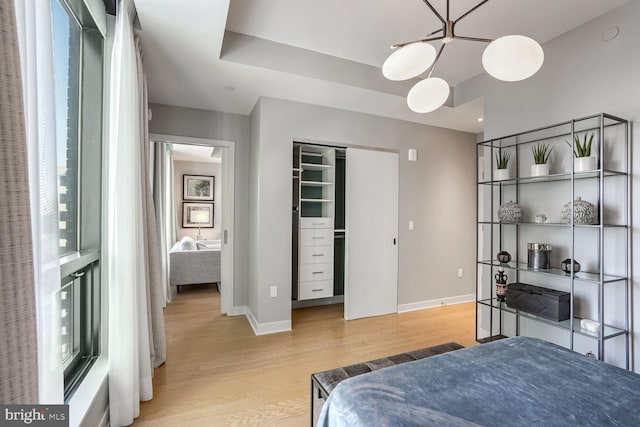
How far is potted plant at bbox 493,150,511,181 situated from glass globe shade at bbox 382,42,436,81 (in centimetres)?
171

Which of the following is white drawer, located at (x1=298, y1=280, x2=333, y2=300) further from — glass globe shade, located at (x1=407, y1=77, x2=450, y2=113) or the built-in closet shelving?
glass globe shade, located at (x1=407, y1=77, x2=450, y2=113)

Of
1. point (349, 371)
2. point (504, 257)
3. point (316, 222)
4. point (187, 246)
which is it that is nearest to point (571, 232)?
point (504, 257)

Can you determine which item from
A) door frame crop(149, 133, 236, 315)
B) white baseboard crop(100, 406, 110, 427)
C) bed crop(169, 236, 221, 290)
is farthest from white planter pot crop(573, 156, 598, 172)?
bed crop(169, 236, 221, 290)

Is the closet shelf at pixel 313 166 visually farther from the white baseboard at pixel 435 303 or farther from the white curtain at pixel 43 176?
the white curtain at pixel 43 176

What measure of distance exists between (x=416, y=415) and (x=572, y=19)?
3035 millimetres

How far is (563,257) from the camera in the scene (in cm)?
243

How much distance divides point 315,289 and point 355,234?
2.95 feet

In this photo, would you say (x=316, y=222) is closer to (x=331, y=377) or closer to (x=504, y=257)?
(x=504, y=257)

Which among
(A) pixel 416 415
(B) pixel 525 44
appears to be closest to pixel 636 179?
(B) pixel 525 44

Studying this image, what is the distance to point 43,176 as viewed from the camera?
3.34 ft

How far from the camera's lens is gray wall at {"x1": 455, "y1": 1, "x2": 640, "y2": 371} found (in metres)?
2.00

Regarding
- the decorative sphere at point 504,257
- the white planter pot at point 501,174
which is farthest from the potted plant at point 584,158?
the decorative sphere at point 504,257

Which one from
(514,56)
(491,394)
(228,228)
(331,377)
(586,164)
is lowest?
(331,377)

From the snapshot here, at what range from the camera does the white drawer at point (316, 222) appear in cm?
368
